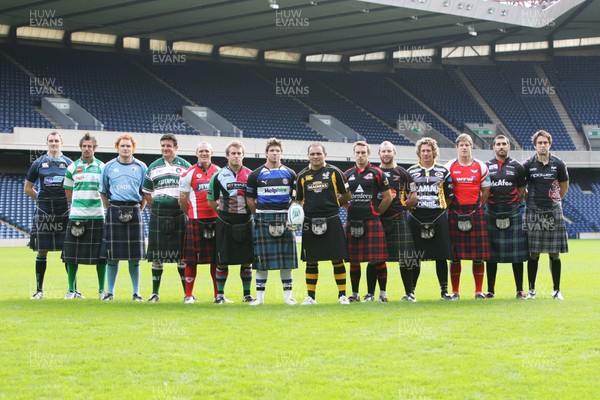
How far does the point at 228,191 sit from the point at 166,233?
97cm

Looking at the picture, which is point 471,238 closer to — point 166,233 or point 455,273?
point 455,273

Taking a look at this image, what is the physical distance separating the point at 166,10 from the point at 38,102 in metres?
6.61

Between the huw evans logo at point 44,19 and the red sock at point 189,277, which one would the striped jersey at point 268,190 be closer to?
the red sock at point 189,277

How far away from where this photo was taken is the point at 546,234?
400 inches

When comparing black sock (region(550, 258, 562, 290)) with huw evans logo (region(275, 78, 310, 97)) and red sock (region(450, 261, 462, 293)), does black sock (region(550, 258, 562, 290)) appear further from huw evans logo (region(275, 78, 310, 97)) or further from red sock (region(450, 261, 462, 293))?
huw evans logo (region(275, 78, 310, 97))

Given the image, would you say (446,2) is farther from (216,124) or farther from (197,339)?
(197,339)

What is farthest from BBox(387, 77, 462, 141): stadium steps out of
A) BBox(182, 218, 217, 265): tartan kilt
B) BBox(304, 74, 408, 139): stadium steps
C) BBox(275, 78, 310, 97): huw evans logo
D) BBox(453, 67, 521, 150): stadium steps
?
BBox(182, 218, 217, 265): tartan kilt

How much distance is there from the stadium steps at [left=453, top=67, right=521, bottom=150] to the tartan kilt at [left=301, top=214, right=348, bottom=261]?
Result: 119 feet

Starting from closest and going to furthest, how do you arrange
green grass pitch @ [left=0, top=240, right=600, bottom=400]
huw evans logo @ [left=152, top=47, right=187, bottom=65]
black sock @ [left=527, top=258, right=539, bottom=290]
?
green grass pitch @ [left=0, top=240, right=600, bottom=400] < black sock @ [left=527, top=258, right=539, bottom=290] < huw evans logo @ [left=152, top=47, right=187, bottom=65]

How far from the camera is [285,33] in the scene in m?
37.9

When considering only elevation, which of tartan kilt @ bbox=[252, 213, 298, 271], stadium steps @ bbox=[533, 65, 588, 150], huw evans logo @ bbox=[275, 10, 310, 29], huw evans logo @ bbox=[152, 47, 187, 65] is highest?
huw evans logo @ bbox=[275, 10, 310, 29]

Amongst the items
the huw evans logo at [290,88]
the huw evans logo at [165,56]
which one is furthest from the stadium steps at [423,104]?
the huw evans logo at [165,56]

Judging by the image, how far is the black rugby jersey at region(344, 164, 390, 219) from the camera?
9.84 metres

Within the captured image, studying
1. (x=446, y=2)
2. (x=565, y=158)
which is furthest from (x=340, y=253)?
(x=565, y=158)
